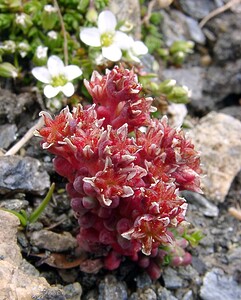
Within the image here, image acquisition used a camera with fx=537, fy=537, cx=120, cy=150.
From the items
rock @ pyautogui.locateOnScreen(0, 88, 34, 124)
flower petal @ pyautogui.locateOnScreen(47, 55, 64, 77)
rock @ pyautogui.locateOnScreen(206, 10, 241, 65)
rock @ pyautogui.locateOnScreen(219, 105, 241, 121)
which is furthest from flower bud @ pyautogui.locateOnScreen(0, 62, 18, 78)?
rock @ pyautogui.locateOnScreen(206, 10, 241, 65)

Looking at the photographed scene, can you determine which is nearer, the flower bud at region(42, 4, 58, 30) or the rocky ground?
the rocky ground

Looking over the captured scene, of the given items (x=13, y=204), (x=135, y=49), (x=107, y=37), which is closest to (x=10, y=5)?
(x=107, y=37)

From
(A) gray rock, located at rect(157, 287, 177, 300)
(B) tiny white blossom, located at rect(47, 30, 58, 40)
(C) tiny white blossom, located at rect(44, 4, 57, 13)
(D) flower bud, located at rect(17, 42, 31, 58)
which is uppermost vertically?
(C) tiny white blossom, located at rect(44, 4, 57, 13)

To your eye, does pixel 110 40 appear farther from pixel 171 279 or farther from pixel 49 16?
pixel 171 279

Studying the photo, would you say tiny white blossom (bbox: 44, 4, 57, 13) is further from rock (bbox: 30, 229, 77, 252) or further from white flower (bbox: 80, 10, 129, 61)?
rock (bbox: 30, 229, 77, 252)

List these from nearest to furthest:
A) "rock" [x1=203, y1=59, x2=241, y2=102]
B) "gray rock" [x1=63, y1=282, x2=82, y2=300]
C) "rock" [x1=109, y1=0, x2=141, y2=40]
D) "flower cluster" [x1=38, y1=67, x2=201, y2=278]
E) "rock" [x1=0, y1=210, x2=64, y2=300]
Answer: "rock" [x1=0, y1=210, x2=64, y2=300]
"flower cluster" [x1=38, y1=67, x2=201, y2=278]
"gray rock" [x1=63, y1=282, x2=82, y2=300]
"rock" [x1=109, y1=0, x2=141, y2=40]
"rock" [x1=203, y1=59, x2=241, y2=102]

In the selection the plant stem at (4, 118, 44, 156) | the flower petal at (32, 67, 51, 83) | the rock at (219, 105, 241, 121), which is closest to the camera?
the plant stem at (4, 118, 44, 156)

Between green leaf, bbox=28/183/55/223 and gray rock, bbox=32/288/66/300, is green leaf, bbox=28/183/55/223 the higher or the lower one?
the lower one
